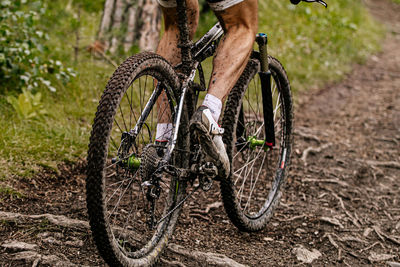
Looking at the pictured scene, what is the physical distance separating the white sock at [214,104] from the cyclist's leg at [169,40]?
25 cm

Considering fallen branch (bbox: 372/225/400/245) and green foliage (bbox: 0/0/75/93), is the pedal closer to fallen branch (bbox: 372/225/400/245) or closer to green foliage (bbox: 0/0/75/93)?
fallen branch (bbox: 372/225/400/245)

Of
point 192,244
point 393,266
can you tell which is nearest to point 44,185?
point 192,244

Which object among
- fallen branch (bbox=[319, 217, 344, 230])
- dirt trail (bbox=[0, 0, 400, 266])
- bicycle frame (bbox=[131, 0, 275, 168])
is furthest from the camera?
fallen branch (bbox=[319, 217, 344, 230])

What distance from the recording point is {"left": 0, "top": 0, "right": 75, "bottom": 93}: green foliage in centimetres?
413

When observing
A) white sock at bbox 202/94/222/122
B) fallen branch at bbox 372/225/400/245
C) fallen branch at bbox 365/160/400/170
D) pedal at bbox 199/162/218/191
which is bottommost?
fallen branch at bbox 372/225/400/245

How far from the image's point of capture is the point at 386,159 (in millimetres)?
5148

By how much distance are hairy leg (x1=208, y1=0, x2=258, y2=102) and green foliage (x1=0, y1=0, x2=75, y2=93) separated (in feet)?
6.92

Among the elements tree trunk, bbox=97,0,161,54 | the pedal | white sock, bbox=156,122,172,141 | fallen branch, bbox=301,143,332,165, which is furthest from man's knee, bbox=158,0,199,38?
tree trunk, bbox=97,0,161,54

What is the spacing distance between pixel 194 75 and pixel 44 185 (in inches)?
58.2

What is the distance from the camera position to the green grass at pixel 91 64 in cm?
372

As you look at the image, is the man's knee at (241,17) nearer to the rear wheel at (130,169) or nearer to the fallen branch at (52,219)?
the rear wheel at (130,169)

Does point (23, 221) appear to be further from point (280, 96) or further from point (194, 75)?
point (280, 96)

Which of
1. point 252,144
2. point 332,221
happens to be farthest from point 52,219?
point 332,221

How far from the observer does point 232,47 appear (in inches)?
109
